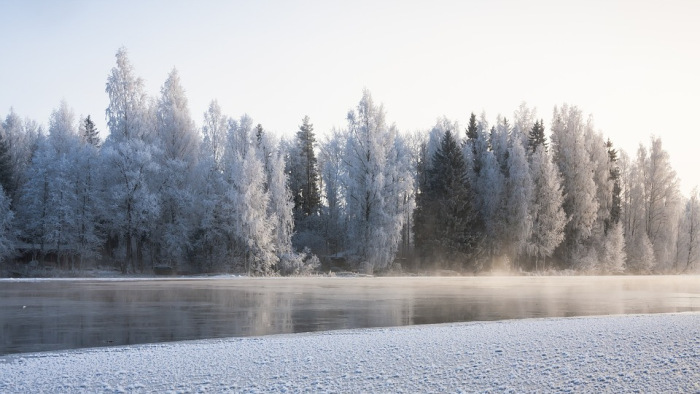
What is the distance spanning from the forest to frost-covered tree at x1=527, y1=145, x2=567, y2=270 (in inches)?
5.6

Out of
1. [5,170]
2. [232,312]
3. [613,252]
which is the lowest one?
[232,312]

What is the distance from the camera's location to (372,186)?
5525 cm

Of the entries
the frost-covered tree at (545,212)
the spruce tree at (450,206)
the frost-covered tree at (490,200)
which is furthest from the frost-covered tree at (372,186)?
the frost-covered tree at (545,212)

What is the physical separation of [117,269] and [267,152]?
56.5ft

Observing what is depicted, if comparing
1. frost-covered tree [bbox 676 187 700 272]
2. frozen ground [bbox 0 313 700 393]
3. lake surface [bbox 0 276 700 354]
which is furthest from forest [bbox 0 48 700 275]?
frozen ground [bbox 0 313 700 393]

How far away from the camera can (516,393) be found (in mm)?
8633

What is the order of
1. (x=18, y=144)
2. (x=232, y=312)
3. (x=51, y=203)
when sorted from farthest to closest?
1. (x=18, y=144)
2. (x=51, y=203)
3. (x=232, y=312)

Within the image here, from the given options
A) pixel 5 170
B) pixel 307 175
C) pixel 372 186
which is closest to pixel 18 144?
pixel 5 170

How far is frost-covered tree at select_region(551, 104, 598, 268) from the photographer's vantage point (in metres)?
62.0

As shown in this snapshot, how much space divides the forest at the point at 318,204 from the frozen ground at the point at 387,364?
3697 centimetres

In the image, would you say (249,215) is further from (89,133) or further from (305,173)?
(89,133)

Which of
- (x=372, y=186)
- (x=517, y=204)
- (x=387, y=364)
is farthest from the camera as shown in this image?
(x=517, y=204)

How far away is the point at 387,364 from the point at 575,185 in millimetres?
57818

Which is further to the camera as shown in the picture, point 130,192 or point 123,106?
point 123,106
